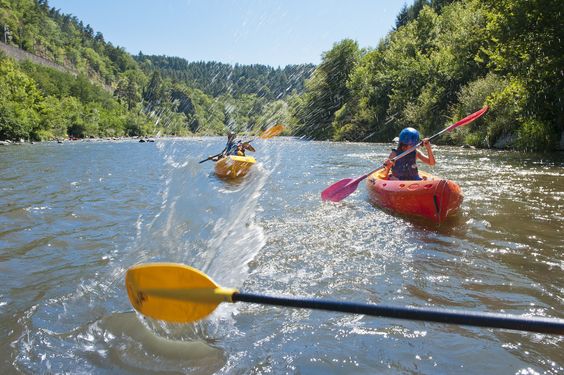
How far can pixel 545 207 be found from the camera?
6.92 m

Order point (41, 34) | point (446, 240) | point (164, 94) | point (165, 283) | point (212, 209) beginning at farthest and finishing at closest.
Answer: point (164, 94) → point (41, 34) → point (212, 209) → point (446, 240) → point (165, 283)

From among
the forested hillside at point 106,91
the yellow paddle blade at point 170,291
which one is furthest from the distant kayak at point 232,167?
the forested hillside at point 106,91

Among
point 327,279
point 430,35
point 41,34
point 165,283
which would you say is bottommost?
point 327,279

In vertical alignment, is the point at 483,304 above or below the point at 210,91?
below

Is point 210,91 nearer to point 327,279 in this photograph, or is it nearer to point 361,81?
point 361,81

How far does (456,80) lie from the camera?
28547 mm

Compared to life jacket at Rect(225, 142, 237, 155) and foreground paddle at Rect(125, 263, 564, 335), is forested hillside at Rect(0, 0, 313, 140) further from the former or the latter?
foreground paddle at Rect(125, 263, 564, 335)

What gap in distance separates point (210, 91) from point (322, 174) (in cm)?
13568

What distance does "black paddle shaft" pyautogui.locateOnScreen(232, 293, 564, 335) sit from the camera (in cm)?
165

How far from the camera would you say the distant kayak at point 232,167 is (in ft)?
39.8

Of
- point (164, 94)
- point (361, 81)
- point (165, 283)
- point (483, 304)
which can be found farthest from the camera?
point (164, 94)

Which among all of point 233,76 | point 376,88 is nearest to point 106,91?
point 233,76

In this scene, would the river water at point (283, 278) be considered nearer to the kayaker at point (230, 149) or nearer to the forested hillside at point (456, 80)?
the kayaker at point (230, 149)

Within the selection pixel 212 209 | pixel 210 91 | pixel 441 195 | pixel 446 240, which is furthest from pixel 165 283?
pixel 210 91
